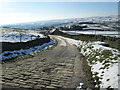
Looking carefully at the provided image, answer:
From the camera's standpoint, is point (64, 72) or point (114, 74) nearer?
point (114, 74)

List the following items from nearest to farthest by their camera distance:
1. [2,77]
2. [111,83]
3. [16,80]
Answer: [111,83]
[16,80]
[2,77]

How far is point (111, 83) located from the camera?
248 inches

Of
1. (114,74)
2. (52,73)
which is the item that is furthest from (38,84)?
(114,74)

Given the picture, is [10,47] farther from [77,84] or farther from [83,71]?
[77,84]

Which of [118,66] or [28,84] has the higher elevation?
[118,66]

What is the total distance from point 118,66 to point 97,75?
136cm

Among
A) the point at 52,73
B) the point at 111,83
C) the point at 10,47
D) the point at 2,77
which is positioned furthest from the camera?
the point at 10,47

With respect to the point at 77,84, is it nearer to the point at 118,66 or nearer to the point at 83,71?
the point at 83,71

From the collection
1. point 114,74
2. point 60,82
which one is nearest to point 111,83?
point 114,74

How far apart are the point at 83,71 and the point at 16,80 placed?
4431 millimetres

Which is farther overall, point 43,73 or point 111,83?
point 43,73

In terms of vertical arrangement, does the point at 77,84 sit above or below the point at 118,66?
below

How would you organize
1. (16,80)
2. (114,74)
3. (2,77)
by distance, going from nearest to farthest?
(114,74) → (16,80) → (2,77)

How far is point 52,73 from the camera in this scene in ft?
28.3
